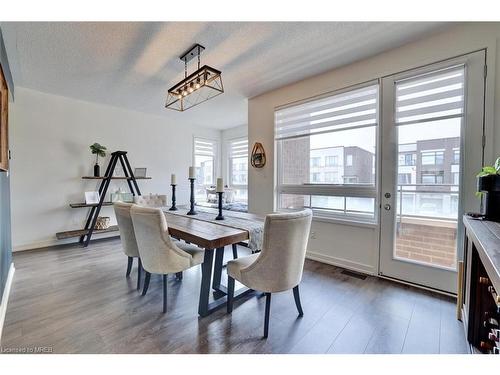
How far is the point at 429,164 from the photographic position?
2.28m

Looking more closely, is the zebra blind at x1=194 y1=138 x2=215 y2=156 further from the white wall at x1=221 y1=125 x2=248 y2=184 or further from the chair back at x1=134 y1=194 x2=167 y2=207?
the chair back at x1=134 y1=194 x2=167 y2=207

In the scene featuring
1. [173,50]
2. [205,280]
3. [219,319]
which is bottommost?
[219,319]

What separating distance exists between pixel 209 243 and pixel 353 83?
2.52 meters

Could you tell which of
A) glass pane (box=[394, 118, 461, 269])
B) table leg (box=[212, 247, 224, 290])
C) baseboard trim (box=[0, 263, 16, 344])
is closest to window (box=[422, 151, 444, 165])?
glass pane (box=[394, 118, 461, 269])

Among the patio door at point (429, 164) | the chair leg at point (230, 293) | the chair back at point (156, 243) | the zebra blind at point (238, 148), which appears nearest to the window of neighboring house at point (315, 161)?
the patio door at point (429, 164)

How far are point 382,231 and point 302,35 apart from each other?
2230 millimetres

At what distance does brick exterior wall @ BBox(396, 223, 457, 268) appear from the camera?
220cm

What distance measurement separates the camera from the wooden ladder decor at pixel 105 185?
3.77 m

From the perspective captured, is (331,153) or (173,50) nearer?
(173,50)

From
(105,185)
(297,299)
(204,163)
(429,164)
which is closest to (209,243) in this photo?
(297,299)

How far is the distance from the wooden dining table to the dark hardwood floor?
11cm

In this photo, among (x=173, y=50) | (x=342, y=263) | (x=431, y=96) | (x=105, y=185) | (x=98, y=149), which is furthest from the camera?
(x=105, y=185)

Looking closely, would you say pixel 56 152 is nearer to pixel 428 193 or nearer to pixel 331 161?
pixel 331 161
